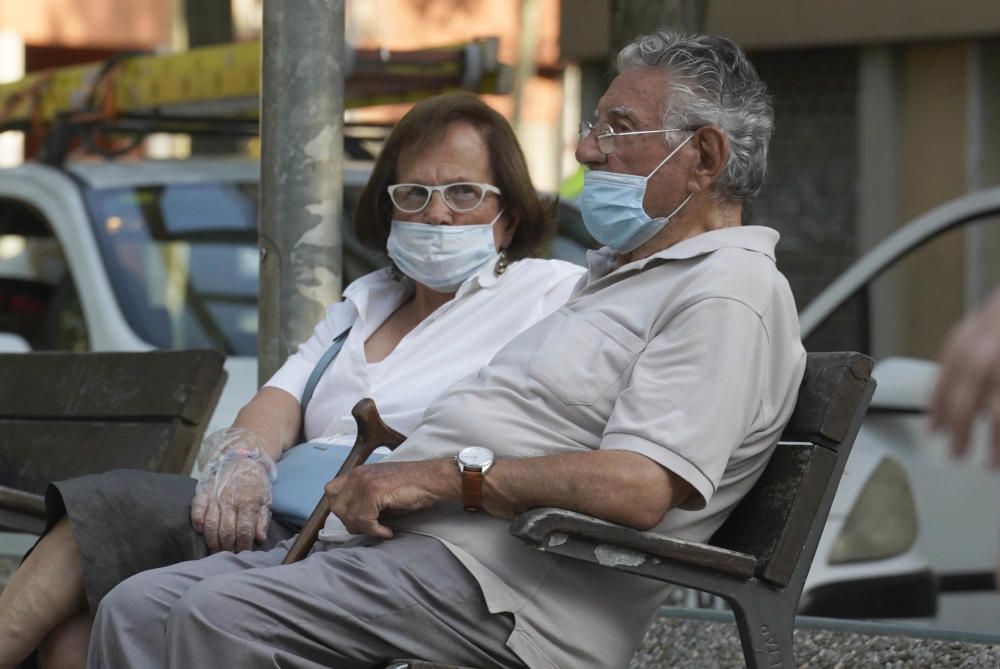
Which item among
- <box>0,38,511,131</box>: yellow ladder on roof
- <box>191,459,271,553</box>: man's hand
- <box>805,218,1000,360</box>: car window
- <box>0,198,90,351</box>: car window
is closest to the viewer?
<box>191,459,271,553</box>: man's hand

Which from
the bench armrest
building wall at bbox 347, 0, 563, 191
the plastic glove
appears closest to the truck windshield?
the plastic glove

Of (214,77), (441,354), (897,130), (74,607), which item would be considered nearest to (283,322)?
(441,354)

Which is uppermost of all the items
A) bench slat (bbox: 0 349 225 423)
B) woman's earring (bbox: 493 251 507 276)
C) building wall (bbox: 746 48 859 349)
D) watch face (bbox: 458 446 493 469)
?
woman's earring (bbox: 493 251 507 276)

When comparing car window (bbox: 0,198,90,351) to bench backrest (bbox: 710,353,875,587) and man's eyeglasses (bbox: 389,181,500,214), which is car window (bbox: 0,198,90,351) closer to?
man's eyeglasses (bbox: 389,181,500,214)

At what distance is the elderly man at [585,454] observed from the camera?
10.5ft

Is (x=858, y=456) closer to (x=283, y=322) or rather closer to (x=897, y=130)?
(x=283, y=322)

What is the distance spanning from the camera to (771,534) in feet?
10.8

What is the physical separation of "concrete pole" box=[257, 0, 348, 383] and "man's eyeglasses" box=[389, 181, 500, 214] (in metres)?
0.40

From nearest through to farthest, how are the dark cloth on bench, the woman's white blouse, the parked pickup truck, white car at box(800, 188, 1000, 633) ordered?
1. the dark cloth on bench
2. the woman's white blouse
3. white car at box(800, 188, 1000, 633)
4. the parked pickup truck

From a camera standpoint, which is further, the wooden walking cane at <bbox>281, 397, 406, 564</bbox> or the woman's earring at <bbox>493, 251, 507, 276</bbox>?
the woman's earring at <bbox>493, 251, 507, 276</bbox>

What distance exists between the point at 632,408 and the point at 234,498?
102 cm

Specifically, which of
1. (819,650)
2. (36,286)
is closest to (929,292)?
(36,286)

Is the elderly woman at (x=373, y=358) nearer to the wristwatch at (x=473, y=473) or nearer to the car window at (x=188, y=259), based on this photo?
the wristwatch at (x=473, y=473)

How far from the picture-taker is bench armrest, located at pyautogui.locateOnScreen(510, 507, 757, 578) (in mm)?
3053
